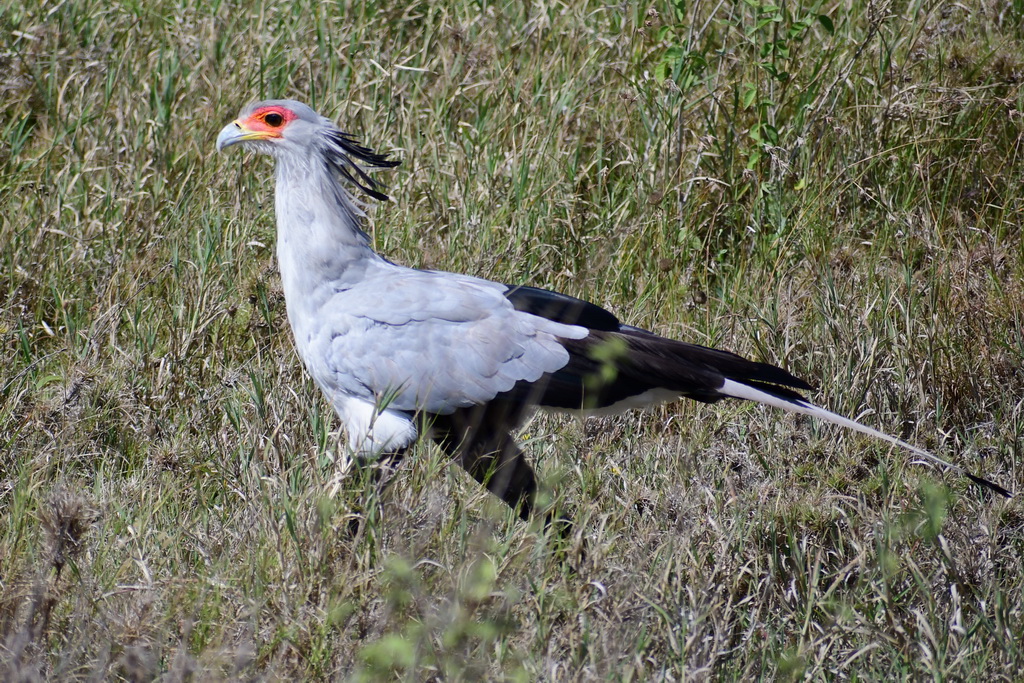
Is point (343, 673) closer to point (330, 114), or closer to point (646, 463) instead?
point (646, 463)

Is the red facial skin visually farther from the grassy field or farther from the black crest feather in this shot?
the grassy field

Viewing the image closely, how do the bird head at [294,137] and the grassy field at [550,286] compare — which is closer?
the grassy field at [550,286]

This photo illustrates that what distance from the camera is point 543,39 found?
5367 mm

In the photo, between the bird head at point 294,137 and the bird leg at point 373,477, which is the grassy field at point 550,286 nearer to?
the bird leg at point 373,477

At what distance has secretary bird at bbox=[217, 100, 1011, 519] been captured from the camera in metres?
3.27

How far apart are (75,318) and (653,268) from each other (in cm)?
215

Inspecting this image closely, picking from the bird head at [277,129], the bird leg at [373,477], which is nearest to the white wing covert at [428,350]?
the bird leg at [373,477]

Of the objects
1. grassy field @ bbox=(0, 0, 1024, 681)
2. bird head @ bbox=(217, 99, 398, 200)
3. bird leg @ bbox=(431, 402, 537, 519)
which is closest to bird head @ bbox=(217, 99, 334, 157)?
bird head @ bbox=(217, 99, 398, 200)

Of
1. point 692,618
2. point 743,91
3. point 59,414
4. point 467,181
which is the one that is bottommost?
point 59,414

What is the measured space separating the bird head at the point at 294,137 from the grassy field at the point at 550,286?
0.72 m

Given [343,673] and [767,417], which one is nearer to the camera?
[343,673]

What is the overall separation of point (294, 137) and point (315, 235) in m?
0.35

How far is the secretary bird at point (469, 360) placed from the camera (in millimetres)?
3271

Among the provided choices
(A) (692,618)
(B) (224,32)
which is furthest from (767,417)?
(B) (224,32)
